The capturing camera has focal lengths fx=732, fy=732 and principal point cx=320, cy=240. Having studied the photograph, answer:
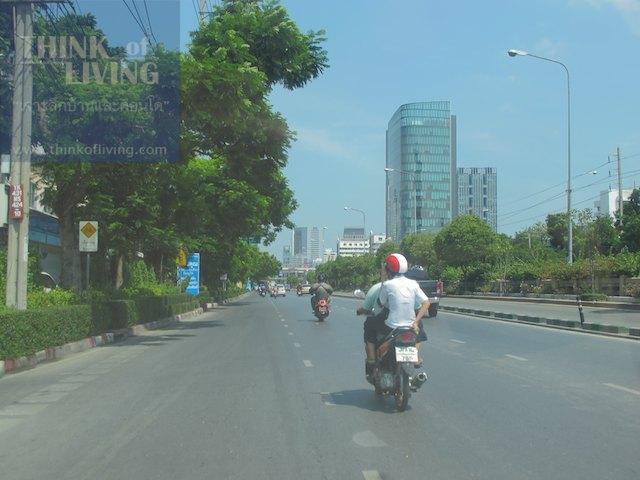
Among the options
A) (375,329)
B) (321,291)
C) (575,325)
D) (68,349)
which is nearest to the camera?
(375,329)

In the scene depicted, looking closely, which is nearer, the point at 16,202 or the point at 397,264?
the point at 397,264

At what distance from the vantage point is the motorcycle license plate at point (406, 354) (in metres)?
8.44

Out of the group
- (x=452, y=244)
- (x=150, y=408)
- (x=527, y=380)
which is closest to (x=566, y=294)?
(x=452, y=244)

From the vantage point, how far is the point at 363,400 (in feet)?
31.8

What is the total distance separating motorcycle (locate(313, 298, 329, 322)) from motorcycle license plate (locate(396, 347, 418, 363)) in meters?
20.4

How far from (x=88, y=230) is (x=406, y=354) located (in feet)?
43.1

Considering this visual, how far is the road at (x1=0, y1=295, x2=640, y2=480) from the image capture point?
6410mm

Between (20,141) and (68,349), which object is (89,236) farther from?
(20,141)

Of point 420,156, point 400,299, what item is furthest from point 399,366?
point 420,156

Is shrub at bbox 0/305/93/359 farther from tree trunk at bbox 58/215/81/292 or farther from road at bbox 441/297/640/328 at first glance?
road at bbox 441/297/640/328

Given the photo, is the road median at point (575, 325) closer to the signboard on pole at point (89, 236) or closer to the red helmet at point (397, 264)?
the red helmet at point (397, 264)

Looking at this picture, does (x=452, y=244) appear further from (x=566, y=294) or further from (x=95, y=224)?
(x=95, y=224)

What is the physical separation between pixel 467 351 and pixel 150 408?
8.70 m

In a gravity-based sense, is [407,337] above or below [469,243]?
below
